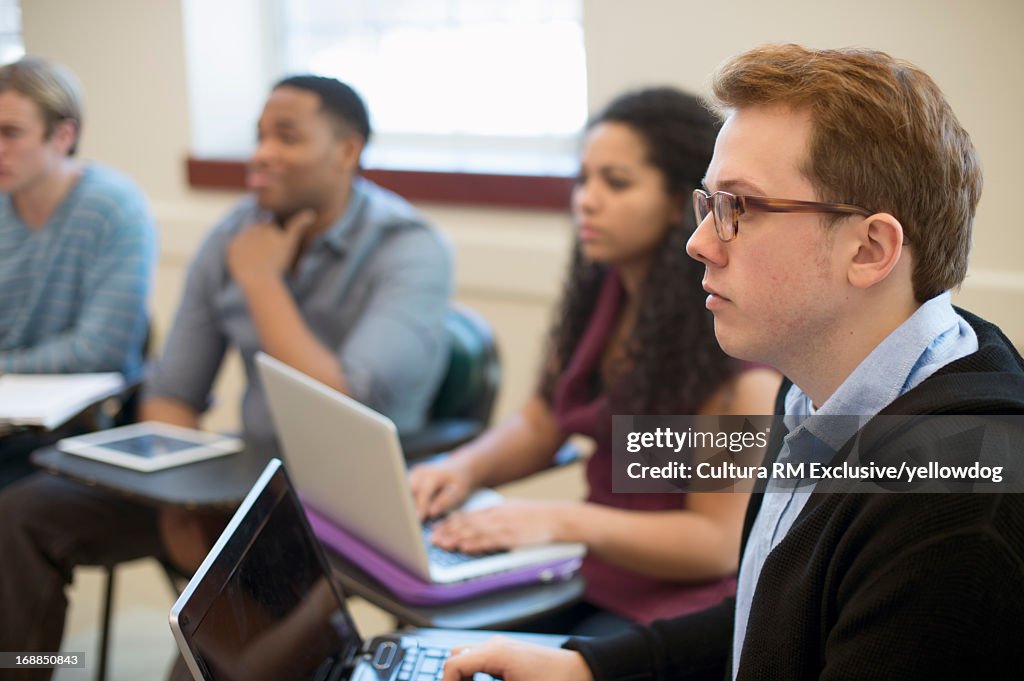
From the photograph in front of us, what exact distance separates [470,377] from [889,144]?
4.31 ft

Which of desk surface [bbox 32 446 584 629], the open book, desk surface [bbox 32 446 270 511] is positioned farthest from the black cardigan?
the open book

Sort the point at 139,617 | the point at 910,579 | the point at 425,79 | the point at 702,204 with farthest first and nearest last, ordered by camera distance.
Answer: the point at 425,79
the point at 139,617
the point at 702,204
the point at 910,579

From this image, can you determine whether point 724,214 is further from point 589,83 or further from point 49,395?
point 589,83

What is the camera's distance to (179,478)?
165 centimetres

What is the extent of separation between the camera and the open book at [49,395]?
195 cm

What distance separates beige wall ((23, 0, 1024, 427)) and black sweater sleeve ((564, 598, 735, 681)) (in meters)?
0.61

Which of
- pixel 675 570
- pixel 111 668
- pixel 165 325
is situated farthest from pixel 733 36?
pixel 165 325

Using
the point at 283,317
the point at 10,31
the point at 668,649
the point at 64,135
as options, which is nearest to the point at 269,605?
the point at 668,649

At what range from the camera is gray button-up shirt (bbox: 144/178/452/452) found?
2.03m

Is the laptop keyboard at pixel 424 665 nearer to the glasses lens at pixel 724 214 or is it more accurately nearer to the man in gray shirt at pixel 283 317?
the glasses lens at pixel 724 214

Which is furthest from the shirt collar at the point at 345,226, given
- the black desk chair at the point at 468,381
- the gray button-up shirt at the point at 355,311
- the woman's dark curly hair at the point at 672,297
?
the woman's dark curly hair at the point at 672,297

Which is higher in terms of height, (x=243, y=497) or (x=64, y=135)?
(x=64, y=135)

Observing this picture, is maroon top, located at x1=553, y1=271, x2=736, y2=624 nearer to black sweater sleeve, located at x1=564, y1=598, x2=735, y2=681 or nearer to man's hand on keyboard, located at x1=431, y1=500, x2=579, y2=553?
man's hand on keyboard, located at x1=431, y1=500, x2=579, y2=553

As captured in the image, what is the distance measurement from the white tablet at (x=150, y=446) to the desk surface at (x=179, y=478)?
0.02 meters
